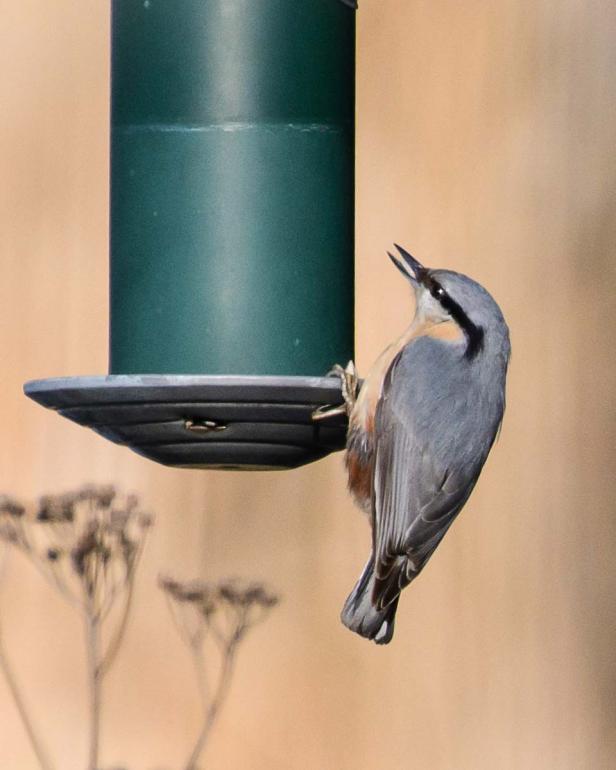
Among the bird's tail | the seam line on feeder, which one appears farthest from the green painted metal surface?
the bird's tail

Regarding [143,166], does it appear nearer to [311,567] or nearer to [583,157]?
[311,567]

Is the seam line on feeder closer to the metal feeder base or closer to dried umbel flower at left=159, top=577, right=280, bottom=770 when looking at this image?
the metal feeder base

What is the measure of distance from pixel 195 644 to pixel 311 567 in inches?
29.2

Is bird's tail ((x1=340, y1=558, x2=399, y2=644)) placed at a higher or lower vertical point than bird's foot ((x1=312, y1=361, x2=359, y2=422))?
lower

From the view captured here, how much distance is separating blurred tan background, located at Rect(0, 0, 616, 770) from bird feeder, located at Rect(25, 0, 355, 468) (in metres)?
1.22

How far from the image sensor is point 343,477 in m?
4.23

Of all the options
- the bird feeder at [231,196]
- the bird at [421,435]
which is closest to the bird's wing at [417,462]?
the bird at [421,435]

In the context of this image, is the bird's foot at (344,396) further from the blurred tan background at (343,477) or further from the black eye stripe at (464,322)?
the blurred tan background at (343,477)

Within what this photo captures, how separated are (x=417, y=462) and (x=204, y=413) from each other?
1.62 feet

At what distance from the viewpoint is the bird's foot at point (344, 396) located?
2.76m

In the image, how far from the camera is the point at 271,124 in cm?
293

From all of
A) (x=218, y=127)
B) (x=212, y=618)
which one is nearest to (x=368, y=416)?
(x=218, y=127)

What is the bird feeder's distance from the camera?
2.89 m

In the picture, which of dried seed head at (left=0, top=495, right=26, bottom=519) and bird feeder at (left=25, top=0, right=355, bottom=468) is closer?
bird feeder at (left=25, top=0, right=355, bottom=468)
